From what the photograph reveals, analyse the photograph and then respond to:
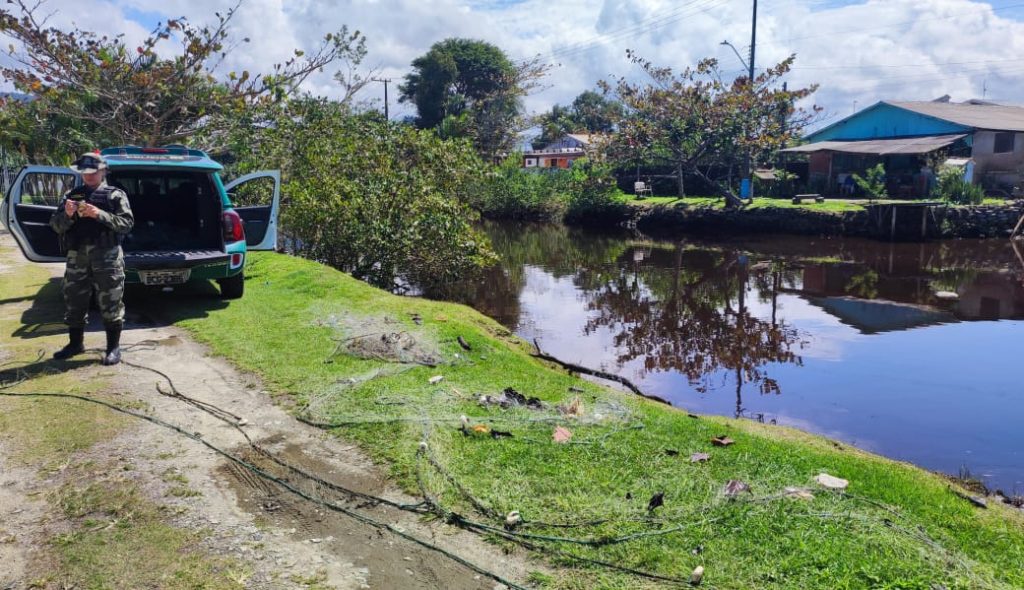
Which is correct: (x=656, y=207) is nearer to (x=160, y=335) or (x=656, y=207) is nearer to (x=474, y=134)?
(x=474, y=134)

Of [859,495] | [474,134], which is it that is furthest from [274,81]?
[474,134]

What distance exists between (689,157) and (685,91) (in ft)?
11.9

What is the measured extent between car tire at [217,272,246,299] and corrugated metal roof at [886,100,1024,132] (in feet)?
115

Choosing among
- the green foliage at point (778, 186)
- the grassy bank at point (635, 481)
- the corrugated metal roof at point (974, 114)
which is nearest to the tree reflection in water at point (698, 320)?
the grassy bank at point (635, 481)

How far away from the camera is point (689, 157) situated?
36188mm

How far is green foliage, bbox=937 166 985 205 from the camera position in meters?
29.9

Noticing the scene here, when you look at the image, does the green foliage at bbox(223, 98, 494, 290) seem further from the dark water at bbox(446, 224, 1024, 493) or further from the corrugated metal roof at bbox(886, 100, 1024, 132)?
the corrugated metal roof at bbox(886, 100, 1024, 132)

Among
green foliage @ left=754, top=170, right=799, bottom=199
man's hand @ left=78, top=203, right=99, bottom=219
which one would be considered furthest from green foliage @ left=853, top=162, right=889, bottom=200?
man's hand @ left=78, top=203, right=99, bottom=219

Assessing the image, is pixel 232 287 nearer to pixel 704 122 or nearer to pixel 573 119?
pixel 704 122

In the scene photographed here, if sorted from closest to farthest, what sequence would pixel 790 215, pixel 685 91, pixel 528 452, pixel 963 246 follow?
1. pixel 528 452
2. pixel 963 246
3. pixel 790 215
4. pixel 685 91

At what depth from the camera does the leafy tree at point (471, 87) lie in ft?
184

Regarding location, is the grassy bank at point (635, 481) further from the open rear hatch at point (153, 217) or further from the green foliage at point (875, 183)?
the green foliage at point (875, 183)

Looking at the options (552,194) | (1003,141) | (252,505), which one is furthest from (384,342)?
(1003,141)

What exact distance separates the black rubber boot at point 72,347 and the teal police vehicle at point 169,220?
5.77 feet
